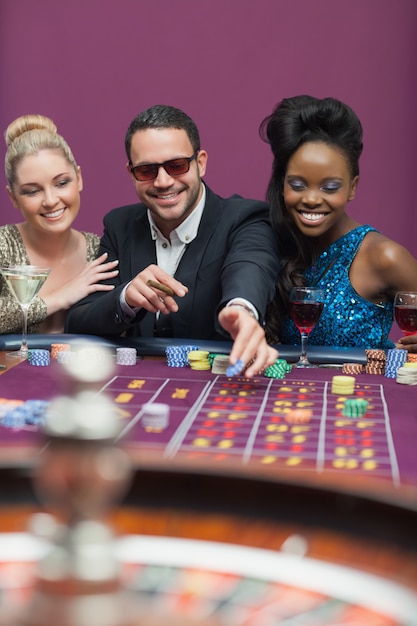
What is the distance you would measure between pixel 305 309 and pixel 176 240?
788mm

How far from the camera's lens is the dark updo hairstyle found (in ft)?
8.41

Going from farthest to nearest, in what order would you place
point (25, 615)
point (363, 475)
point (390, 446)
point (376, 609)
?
point (390, 446) < point (363, 475) < point (376, 609) < point (25, 615)

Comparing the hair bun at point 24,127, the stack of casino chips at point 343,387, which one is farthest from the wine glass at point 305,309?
the hair bun at point 24,127

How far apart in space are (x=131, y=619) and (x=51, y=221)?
2335 mm

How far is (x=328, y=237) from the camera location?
8.81 feet

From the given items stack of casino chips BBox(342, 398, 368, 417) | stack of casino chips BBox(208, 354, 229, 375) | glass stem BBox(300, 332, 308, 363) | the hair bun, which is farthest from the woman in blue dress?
stack of casino chips BBox(342, 398, 368, 417)

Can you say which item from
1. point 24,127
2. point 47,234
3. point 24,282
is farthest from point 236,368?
point 24,127

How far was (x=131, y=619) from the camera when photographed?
0.62m

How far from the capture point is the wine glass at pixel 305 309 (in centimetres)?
211

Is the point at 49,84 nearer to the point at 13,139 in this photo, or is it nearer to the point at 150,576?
the point at 13,139

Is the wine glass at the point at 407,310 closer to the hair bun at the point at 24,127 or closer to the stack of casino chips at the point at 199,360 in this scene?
the stack of casino chips at the point at 199,360

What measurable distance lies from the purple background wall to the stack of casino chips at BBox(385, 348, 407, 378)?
2671 mm

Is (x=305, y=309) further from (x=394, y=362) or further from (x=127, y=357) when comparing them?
(x=127, y=357)

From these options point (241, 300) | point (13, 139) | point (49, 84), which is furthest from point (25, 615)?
point (49, 84)
